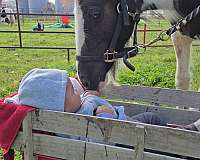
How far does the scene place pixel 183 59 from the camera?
364 cm

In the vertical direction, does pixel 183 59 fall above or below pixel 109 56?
below

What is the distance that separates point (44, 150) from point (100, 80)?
91 centimetres

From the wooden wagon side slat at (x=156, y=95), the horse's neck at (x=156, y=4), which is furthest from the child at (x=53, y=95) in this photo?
the horse's neck at (x=156, y=4)

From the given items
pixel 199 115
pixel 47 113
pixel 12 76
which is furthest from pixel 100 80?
pixel 12 76

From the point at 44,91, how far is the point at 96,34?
2.76 feet

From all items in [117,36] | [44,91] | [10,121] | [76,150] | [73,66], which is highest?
[117,36]

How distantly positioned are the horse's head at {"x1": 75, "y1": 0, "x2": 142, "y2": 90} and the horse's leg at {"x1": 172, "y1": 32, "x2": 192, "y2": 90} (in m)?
1.04

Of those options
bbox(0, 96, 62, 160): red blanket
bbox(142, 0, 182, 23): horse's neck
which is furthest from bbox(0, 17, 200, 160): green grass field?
bbox(0, 96, 62, 160): red blanket

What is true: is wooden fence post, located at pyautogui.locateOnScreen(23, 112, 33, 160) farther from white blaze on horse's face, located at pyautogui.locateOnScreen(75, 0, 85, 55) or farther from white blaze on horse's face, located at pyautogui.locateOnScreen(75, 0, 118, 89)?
white blaze on horse's face, located at pyautogui.locateOnScreen(75, 0, 85, 55)

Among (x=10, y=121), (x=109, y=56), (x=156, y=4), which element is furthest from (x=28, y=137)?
(x=156, y=4)

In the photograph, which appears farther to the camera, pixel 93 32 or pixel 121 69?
pixel 121 69

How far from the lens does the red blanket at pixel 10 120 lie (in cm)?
182

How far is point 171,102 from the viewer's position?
2.63 metres

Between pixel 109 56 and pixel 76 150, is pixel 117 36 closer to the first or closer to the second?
pixel 109 56
